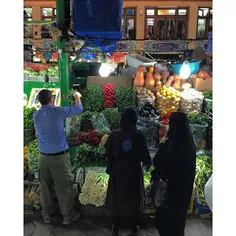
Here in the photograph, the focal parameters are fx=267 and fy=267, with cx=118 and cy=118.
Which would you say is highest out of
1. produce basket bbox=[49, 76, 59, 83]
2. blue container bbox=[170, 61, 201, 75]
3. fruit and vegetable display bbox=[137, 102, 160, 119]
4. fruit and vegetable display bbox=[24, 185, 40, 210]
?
blue container bbox=[170, 61, 201, 75]

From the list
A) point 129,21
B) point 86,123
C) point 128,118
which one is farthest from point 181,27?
point 128,118

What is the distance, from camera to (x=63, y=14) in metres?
4.27

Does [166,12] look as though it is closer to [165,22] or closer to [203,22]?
[165,22]

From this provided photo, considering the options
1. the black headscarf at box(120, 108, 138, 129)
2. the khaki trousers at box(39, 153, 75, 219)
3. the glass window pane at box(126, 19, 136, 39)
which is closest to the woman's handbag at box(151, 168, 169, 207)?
the black headscarf at box(120, 108, 138, 129)

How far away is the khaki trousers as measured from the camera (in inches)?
144

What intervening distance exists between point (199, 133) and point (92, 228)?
2509mm

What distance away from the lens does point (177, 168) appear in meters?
3.02

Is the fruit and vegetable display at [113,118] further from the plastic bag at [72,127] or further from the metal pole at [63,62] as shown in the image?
the metal pole at [63,62]

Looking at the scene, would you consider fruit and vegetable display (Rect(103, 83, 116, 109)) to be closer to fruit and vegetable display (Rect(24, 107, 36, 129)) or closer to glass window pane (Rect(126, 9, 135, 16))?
fruit and vegetable display (Rect(24, 107, 36, 129))

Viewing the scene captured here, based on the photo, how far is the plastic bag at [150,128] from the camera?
16.6 ft

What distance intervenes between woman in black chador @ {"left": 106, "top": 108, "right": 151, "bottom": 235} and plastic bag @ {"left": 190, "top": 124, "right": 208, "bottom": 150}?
190 centimetres

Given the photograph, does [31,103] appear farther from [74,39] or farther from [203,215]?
[203,215]

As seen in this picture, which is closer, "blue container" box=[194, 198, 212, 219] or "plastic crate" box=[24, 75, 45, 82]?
"blue container" box=[194, 198, 212, 219]

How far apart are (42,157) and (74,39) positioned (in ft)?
6.38
